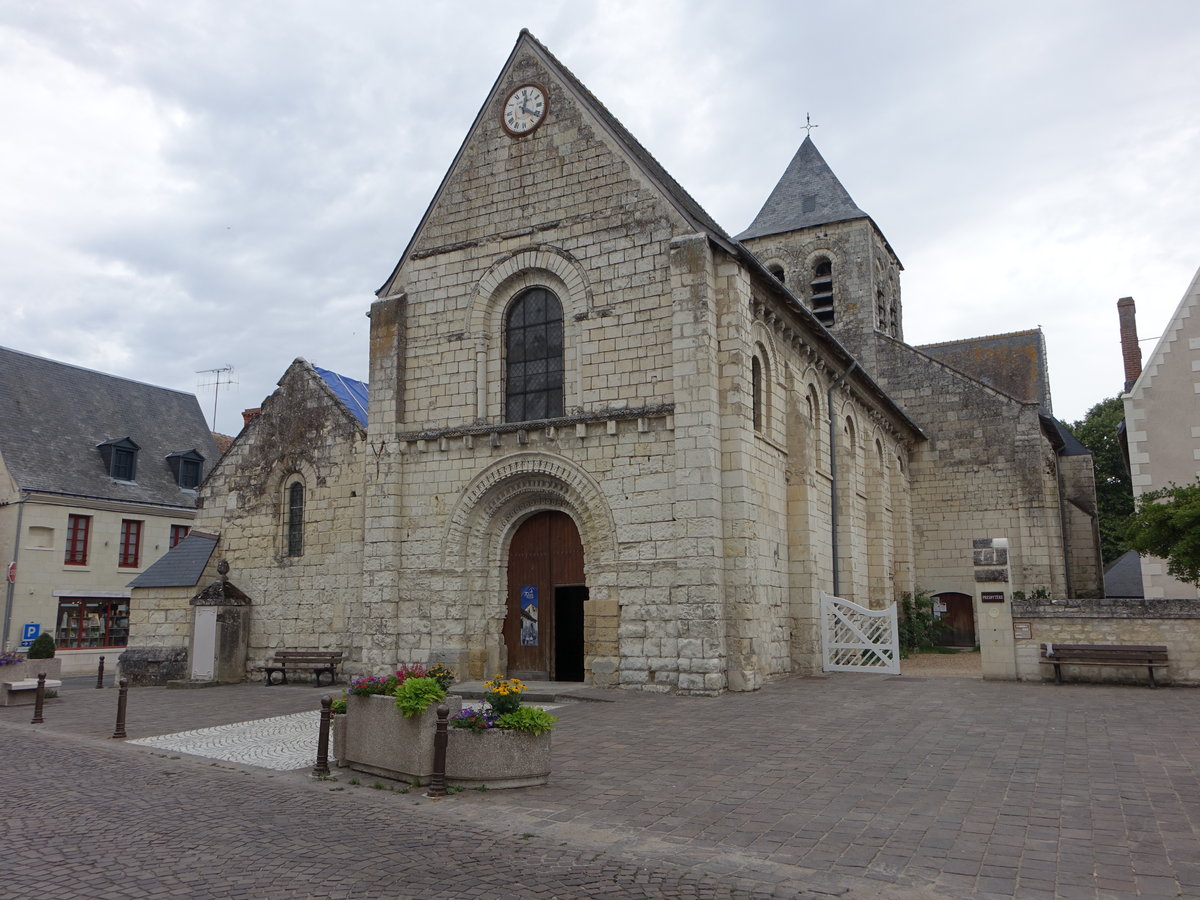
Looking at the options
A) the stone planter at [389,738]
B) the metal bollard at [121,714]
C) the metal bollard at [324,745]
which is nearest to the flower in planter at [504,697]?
the stone planter at [389,738]

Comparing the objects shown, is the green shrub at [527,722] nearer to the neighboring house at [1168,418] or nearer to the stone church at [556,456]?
the stone church at [556,456]

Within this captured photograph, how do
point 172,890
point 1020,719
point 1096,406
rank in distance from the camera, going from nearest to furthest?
point 172,890 → point 1020,719 → point 1096,406

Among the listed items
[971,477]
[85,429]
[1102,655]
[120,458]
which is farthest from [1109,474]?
[85,429]

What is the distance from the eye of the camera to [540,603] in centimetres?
1589

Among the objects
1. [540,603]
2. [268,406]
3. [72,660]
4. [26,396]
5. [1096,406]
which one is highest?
[1096,406]

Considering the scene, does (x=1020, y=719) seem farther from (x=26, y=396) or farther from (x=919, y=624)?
(x=26, y=396)

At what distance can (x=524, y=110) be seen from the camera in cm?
1661

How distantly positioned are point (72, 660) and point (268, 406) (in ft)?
36.1

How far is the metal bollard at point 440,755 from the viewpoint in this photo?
7.45 m

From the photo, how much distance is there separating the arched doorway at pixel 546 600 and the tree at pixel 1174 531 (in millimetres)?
8892

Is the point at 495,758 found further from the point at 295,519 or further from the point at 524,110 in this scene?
the point at 524,110

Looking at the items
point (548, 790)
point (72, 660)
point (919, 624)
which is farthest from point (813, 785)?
point (72, 660)

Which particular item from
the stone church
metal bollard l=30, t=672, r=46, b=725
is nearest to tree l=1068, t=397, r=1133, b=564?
the stone church

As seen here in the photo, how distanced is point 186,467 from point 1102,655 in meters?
26.7
